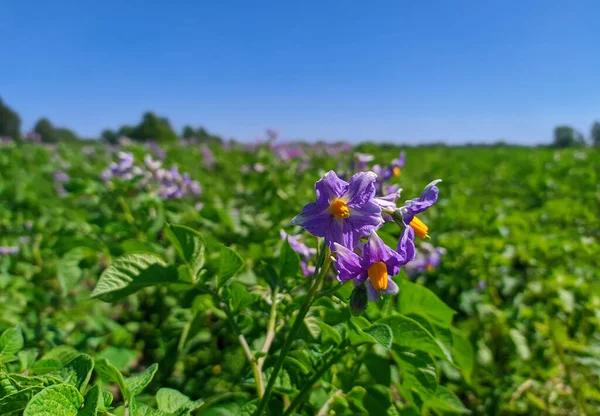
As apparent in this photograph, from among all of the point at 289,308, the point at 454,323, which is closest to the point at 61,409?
the point at 289,308

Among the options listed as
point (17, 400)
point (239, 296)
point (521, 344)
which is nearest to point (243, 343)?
point (239, 296)

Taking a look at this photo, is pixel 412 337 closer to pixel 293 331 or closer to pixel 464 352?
pixel 293 331

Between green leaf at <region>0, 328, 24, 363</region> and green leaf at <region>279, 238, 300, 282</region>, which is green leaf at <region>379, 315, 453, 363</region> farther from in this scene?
green leaf at <region>0, 328, 24, 363</region>

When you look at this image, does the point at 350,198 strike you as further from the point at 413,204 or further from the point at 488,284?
the point at 488,284

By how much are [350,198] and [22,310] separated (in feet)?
6.35

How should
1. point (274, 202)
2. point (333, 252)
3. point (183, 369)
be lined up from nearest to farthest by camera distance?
point (333, 252) → point (183, 369) → point (274, 202)

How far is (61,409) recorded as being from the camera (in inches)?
23.6

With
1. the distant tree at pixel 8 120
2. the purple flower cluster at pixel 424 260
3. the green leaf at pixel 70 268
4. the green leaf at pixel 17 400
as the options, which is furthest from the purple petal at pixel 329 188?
the distant tree at pixel 8 120

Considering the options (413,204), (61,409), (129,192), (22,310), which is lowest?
(22,310)

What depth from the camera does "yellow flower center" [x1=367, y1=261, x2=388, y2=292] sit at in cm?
76

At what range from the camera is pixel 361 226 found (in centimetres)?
82

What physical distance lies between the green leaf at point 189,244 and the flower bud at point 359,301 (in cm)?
41

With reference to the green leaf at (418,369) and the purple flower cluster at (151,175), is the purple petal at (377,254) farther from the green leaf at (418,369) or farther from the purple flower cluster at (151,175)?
the purple flower cluster at (151,175)

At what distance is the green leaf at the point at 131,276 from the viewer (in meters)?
0.94
